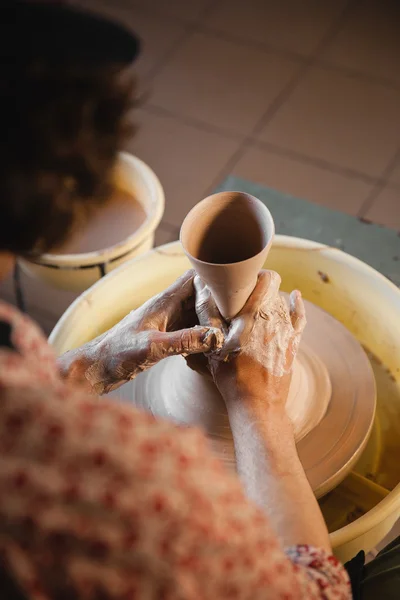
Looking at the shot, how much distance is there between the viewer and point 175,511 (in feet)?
1.94

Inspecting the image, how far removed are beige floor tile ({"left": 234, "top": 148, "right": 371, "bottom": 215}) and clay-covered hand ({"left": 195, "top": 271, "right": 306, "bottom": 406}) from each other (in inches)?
51.0

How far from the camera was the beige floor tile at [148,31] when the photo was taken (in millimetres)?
3104

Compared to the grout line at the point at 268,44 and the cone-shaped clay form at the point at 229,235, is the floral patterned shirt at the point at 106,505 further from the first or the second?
the grout line at the point at 268,44

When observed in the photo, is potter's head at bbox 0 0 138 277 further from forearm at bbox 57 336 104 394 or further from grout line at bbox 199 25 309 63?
grout line at bbox 199 25 309 63

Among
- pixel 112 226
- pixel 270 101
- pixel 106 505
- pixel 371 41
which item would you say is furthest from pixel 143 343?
pixel 371 41

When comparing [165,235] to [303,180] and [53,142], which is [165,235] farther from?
[53,142]

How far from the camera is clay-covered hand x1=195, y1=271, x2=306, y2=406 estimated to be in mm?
1138

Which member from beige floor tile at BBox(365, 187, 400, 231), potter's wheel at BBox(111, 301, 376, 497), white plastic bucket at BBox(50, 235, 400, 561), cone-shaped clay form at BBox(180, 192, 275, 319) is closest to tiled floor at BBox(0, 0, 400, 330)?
beige floor tile at BBox(365, 187, 400, 231)

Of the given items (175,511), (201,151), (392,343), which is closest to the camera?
(175,511)

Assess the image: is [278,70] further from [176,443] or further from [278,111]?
[176,443]

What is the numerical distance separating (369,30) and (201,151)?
4.03 ft

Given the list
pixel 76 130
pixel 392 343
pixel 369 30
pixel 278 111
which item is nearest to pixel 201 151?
pixel 278 111

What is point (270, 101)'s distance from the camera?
9.41ft

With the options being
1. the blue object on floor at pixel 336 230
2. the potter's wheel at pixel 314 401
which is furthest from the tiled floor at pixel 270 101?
the potter's wheel at pixel 314 401
